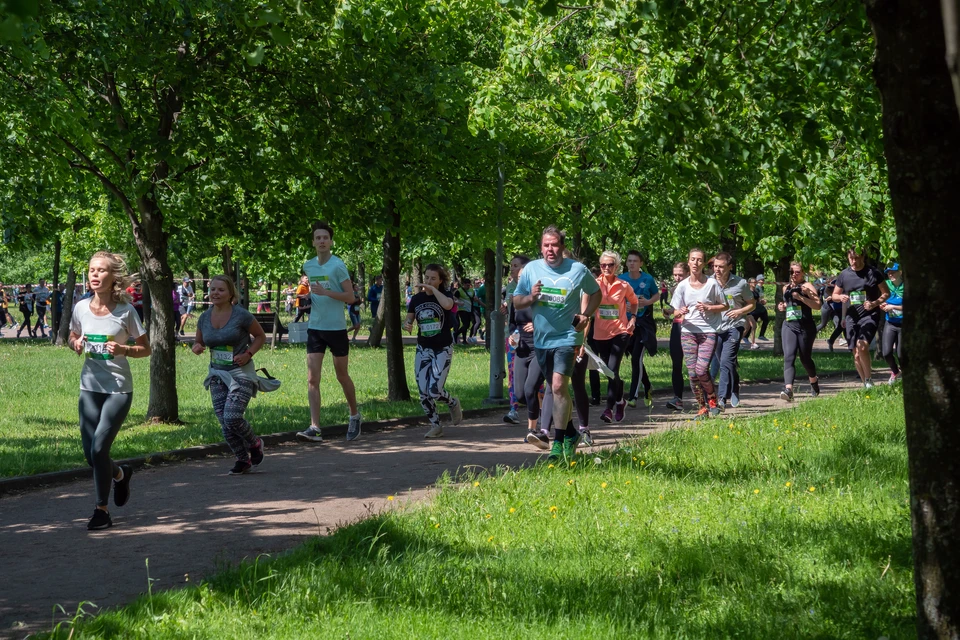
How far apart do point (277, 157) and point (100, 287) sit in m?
4.50

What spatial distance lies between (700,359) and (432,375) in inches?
126

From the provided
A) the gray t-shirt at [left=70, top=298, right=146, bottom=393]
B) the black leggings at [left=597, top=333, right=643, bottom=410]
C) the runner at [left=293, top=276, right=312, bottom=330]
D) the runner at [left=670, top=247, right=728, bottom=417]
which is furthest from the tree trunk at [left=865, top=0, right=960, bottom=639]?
the runner at [left=293, top=276, right=312, bottom=330]

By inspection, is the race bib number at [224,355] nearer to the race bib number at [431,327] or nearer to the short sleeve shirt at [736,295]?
the race bib number at [431,327]

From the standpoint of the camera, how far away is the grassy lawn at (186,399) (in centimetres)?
1145

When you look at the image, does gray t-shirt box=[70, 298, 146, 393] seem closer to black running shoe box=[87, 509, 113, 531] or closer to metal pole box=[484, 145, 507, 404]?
black running shoe box=[87, 509, 113, 531]

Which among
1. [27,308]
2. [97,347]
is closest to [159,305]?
[97,347]

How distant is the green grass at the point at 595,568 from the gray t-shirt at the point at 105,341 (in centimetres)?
208

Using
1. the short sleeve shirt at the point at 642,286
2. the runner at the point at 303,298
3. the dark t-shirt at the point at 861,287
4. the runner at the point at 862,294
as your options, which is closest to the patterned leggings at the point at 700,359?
the short sleeve shirt at the point at 642,286

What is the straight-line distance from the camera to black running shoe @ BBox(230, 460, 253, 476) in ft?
32.9

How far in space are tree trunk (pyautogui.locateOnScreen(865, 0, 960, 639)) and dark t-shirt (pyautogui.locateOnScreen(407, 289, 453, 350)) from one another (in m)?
8.75

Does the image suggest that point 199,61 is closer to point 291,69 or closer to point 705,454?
point 291,69

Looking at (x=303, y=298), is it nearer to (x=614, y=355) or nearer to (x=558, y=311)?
(x=614, y=355)

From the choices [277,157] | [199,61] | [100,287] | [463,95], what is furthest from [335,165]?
[463,95]

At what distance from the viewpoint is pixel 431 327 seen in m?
12.6
